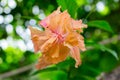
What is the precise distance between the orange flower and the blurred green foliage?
0.19 meters

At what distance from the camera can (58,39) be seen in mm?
950

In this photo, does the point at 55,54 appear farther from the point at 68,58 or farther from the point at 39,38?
the point at 68,58

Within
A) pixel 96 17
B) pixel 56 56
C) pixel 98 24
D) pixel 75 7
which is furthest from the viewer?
pixel 96 17

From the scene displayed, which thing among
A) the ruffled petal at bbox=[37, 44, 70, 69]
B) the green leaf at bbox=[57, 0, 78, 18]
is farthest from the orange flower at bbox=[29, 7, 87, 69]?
the green leaf at bbox=[57, 0, 78, 18]

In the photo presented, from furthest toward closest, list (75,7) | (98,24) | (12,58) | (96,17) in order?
(96,17)
(12,58)
(98,24)
(75,7)

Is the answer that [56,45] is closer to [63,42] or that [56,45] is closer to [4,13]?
[63,42]

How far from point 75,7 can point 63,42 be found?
0.26 m

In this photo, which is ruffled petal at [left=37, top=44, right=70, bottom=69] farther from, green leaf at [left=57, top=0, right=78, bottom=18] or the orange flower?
green leaf at [left=57, top=0, right=78, bottom=18]

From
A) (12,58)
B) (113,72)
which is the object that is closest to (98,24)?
(113,72)

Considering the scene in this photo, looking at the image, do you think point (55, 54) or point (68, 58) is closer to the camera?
point (55, 54)

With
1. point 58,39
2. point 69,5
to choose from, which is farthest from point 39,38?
point 69,5

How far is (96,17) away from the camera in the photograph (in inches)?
108

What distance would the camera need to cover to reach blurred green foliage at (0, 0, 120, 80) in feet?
4.39

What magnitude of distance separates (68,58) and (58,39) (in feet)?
1.62
